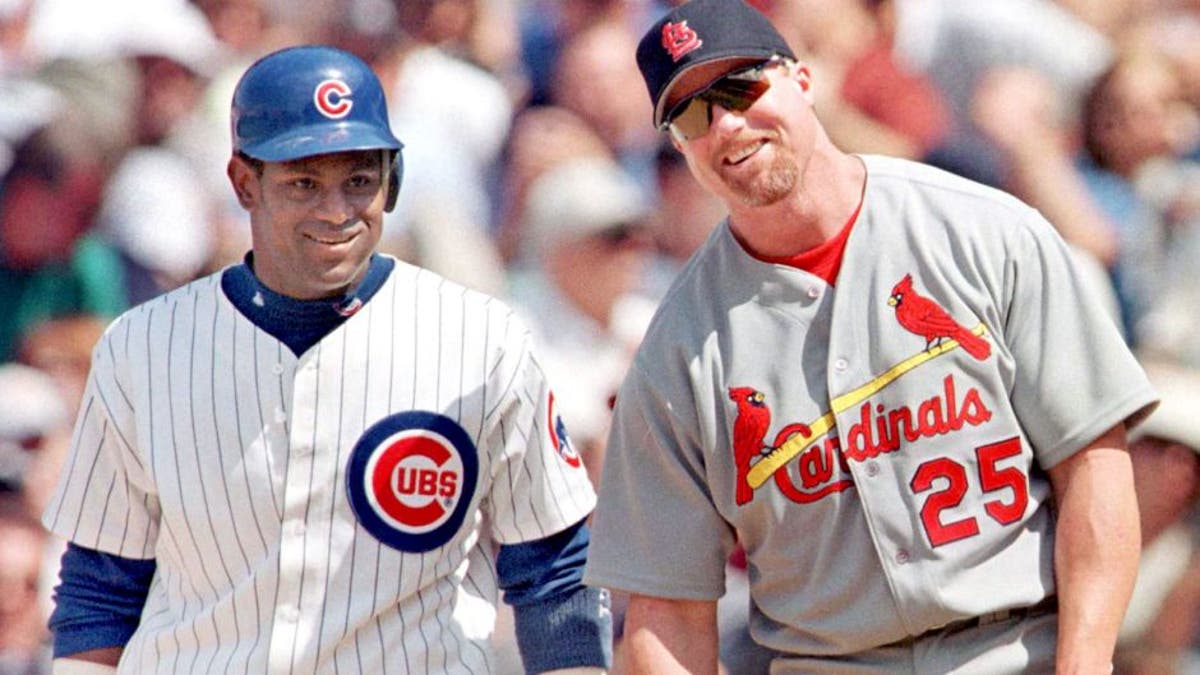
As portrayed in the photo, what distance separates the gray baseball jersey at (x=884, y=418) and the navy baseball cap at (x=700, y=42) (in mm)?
294

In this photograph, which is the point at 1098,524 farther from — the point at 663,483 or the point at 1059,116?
the point at 1059,116

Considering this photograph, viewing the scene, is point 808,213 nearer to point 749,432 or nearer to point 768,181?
point 768,181

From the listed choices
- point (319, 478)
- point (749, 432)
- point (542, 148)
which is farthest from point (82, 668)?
point (542, 148)

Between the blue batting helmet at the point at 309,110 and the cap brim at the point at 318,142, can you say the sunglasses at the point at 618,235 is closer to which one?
the blue batting helmet at the point at 309,110

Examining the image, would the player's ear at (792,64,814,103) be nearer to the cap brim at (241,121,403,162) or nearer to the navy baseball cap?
the navy baseball cap

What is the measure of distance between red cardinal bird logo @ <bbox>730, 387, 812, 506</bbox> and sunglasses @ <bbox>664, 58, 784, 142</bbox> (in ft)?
1.32

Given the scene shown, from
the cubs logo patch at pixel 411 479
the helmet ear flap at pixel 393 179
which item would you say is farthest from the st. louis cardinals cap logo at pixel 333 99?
the cubs logo patch at pixel 411 479

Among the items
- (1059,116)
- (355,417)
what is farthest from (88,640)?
(1059,116)

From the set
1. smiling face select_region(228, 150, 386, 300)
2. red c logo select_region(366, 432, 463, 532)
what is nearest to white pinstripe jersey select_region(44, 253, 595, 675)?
red c logo select_region(366, 432, 463, 532)

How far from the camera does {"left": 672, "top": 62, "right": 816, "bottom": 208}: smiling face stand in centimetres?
275

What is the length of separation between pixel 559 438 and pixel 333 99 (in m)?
0.70

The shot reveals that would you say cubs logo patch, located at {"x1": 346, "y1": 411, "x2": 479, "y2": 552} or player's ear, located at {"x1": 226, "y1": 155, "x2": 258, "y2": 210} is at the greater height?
player's ear, located at {"x1": 226, "y1": 155, "x2": 258, "y2": 210}

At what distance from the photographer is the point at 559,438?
10.5 ft

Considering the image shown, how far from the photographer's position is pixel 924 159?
559 cm
